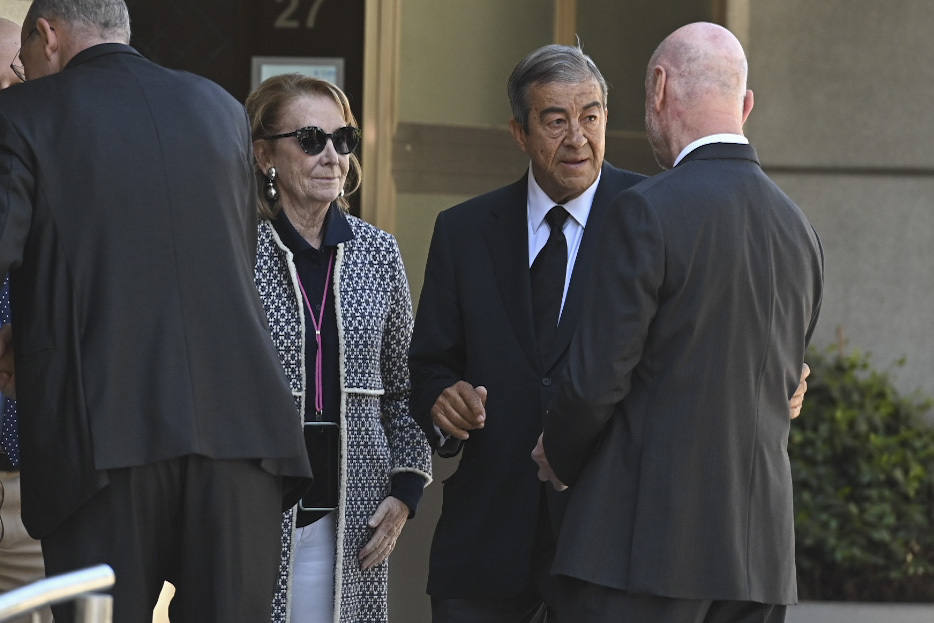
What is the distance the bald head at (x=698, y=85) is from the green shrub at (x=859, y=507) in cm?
334

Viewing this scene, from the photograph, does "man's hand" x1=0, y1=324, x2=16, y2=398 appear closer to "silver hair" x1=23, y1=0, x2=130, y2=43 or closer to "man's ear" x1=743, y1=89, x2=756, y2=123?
"silver hair" x1=23, y1=0, x2=130, y2=43

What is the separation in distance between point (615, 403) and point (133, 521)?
1072 mm

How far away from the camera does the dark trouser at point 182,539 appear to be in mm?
3090

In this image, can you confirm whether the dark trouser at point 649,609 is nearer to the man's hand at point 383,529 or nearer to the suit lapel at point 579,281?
the suit lapel at point 579,281

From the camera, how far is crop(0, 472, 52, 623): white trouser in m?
4.18

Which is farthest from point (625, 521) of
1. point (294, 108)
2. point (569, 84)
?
point (294, 108)

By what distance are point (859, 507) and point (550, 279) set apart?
3.04 metres

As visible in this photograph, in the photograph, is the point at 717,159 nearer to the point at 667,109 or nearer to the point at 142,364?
the point at 667,109

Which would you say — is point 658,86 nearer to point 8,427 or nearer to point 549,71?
point 549,71

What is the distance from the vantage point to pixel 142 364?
3094 mm

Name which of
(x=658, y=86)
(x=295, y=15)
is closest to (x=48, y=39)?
(x=658, y=86)

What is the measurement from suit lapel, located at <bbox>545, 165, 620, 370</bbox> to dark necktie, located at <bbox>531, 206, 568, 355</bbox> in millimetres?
39

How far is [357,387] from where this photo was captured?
13.4ft

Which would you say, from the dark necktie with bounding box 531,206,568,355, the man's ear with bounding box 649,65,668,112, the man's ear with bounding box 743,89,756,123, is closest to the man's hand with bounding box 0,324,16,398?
the dark necktie with bounding box 531,206,568,355
